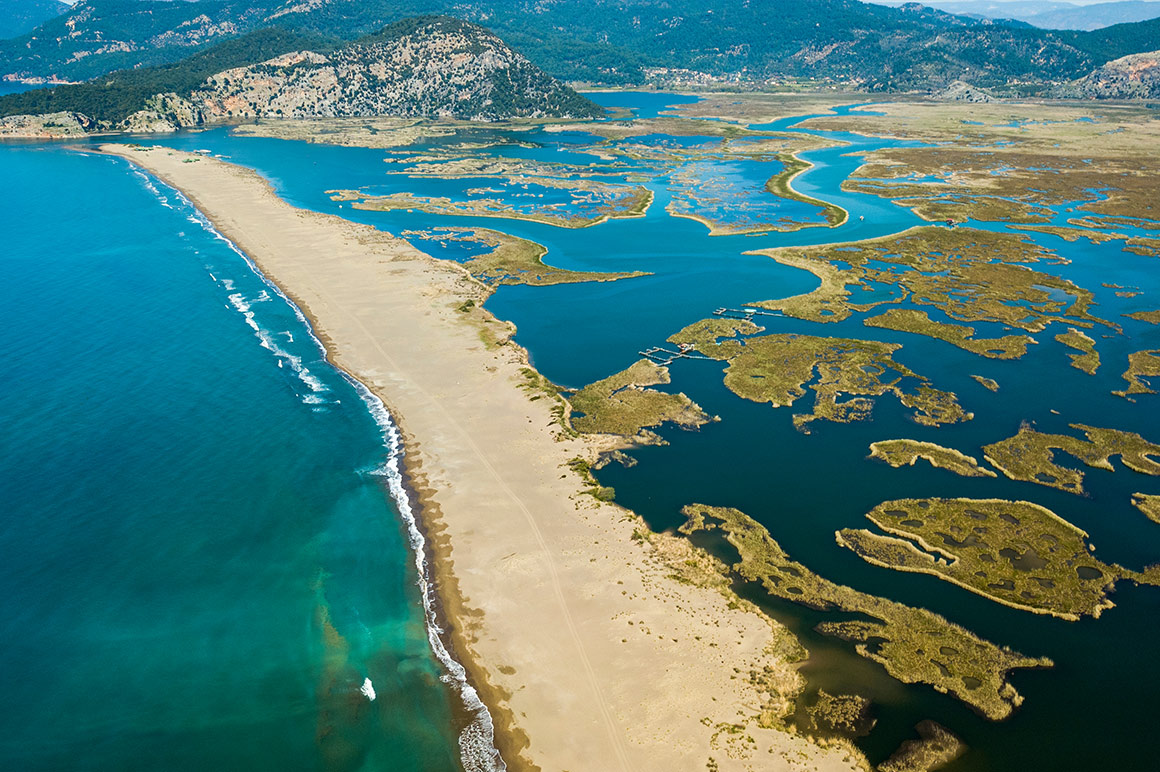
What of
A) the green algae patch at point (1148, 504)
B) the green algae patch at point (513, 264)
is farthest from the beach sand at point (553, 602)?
the green algae patch at point (1148, 504)

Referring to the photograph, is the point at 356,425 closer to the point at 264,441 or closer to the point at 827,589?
the point at 264,441

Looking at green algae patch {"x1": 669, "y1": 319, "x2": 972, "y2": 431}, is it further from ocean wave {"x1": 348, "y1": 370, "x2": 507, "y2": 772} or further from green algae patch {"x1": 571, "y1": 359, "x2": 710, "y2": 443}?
ocean wave {"x1": 348, "y1": 370, "x2": 507, "y2": 772}

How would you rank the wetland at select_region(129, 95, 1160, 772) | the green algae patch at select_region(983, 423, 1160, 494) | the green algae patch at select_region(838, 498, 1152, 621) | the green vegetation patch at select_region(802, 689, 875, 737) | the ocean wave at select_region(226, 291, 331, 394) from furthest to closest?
the ocean wave at select_region(226, 291, 331, 394), the green algae patch at select_region(983, 423, 1160, 494), the green algae patch at select_region(838, 498, 1152, 621), the wetland at select_region(129, 95, 1160, 772), the green vegetation patch at select_region(802, 689, 875, 737)

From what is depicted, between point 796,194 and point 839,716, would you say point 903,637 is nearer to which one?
point 839,716

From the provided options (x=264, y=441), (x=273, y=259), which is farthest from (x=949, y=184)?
(x=264, y=441)

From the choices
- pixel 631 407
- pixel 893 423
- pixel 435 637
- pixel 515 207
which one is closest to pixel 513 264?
pixel 515 207

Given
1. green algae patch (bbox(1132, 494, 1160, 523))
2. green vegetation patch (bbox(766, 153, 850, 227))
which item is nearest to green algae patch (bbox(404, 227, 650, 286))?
green vegetation patch (bbox(766, 153, 850, 227))
